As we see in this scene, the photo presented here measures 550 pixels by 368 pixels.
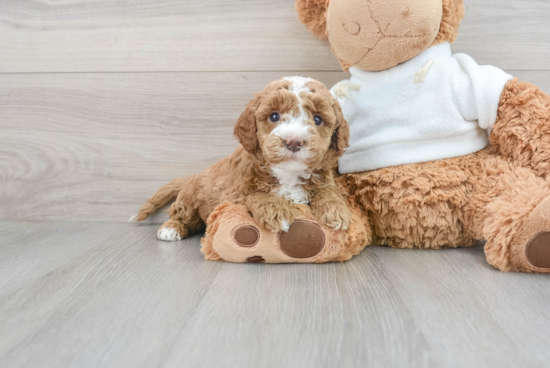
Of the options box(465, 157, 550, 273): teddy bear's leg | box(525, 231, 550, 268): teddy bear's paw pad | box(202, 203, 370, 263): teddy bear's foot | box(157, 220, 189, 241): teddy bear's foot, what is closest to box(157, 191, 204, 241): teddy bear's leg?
box(157, 220, 189, 241): teddy bear's foot

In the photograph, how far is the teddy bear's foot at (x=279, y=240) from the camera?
1.01 meters

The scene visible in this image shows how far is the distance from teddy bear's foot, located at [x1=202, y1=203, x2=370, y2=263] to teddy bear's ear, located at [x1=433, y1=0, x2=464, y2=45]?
21.0 inches

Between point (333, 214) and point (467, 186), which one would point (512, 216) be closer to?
point (467, 186)

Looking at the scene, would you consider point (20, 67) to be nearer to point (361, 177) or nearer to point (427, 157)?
point (361, 177)

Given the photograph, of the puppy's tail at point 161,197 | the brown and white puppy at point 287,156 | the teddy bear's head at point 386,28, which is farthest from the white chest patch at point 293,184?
the puppy's tail at point 161,197

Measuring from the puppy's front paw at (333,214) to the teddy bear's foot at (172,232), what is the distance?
47 centimetres

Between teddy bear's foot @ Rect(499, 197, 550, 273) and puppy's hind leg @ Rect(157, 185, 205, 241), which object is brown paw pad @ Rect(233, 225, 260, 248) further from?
teddy bear's foot @ Rect(499, 197, 550, 273)

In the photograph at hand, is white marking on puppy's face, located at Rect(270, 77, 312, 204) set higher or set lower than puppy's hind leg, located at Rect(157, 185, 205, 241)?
higher

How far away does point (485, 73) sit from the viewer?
1.08 meters

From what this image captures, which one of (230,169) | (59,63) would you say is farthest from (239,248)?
(59,63)

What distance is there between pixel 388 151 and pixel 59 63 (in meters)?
1.10

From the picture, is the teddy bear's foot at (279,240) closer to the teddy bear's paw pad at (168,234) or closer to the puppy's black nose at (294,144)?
the puppy's black nose at (294,144)

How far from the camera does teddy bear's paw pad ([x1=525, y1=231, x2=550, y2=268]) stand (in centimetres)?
90

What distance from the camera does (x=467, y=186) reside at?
3.59 feet
